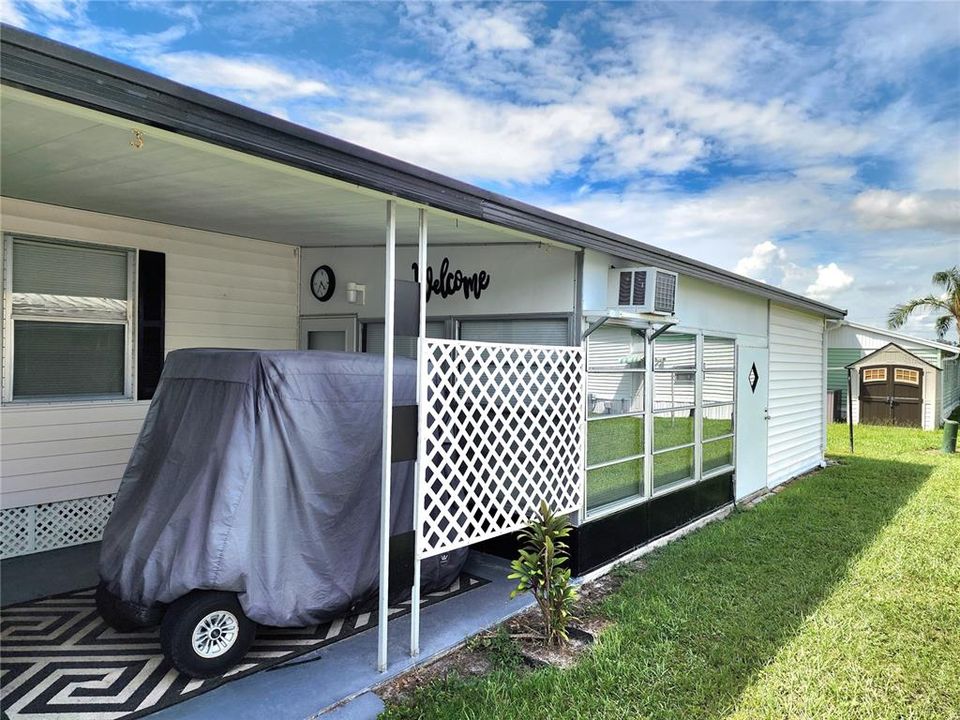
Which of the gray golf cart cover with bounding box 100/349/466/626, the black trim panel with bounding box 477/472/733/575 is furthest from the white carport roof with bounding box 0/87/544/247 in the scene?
the black trim panel with bounding box 477/472/733/575

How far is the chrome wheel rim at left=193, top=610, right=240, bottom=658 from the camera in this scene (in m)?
Result: 2.98

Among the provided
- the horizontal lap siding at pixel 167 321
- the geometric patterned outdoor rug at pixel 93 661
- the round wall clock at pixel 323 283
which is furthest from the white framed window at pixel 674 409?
the horizontal lap siding at pixel 167 321

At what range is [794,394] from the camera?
9.41 metres

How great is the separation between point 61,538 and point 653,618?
4.23 meters

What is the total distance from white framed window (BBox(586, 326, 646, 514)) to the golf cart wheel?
9.03 feet

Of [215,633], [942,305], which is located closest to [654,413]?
[215,633]

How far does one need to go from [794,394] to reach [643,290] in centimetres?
598

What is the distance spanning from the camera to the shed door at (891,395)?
1648 centimetres

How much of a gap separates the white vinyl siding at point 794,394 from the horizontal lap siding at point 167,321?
6819mm

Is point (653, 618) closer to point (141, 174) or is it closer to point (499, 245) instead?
point (499, 245)

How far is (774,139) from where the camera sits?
467 inches

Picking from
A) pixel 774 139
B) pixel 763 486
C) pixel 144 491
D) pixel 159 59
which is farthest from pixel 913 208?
pixel 144 491

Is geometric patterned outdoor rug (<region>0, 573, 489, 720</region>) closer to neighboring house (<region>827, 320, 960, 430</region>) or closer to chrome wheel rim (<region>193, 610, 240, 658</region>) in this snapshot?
chrome wheel rim (<region>193, 610, 240, 658</region>)

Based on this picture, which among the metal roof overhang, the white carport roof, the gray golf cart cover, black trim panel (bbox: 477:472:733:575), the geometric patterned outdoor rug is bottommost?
the geometric patterned outdoor rug
